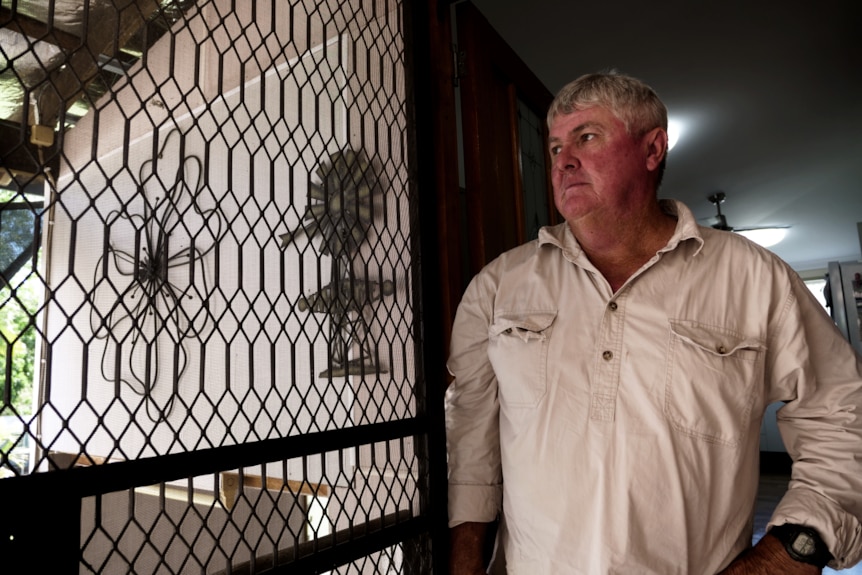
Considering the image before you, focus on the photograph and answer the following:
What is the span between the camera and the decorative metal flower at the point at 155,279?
2.82ft

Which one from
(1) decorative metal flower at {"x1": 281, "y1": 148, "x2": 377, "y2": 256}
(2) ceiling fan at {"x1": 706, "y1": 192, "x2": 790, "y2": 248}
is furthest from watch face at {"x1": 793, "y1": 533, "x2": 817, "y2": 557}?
(2) ceiling fan at {"x1": 706, "y1": 192, "x2": 790, "y2": 248}

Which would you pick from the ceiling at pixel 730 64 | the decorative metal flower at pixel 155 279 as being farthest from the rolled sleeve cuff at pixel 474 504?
the ceiling at pixel 730 64

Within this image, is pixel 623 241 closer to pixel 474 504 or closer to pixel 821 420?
pixel 821 420

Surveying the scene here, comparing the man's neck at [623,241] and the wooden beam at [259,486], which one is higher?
the man's neck at [623,241]

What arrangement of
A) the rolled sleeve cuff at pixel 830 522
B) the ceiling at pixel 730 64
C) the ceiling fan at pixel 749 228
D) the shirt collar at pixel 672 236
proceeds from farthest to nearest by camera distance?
the ceiling fan at pixel 749 228 → the ceiling at pixel 730 64 → the shirt collar at pixel 672 236 → the rolled sleeve cuff at pixel 830 522

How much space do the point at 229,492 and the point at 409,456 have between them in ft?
1.66

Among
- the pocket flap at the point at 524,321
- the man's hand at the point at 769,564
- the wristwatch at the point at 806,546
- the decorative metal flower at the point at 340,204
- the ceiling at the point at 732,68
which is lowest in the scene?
the man's hand at the point at 769,564

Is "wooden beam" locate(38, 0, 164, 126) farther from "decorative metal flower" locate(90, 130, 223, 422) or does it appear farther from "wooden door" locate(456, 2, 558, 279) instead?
"wooden door" locate(456, 2, 558, 279)

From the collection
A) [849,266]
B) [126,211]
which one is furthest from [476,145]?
[849,266]

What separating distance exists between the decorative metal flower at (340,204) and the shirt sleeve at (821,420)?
94 cm

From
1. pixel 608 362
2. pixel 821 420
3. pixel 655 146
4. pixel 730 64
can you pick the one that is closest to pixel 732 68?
pixel 730 64

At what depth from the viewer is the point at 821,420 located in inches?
48.5

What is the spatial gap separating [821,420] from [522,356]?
2.08 ft

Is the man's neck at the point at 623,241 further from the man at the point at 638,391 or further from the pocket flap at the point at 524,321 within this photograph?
the pocket flap at the point at 524,321
